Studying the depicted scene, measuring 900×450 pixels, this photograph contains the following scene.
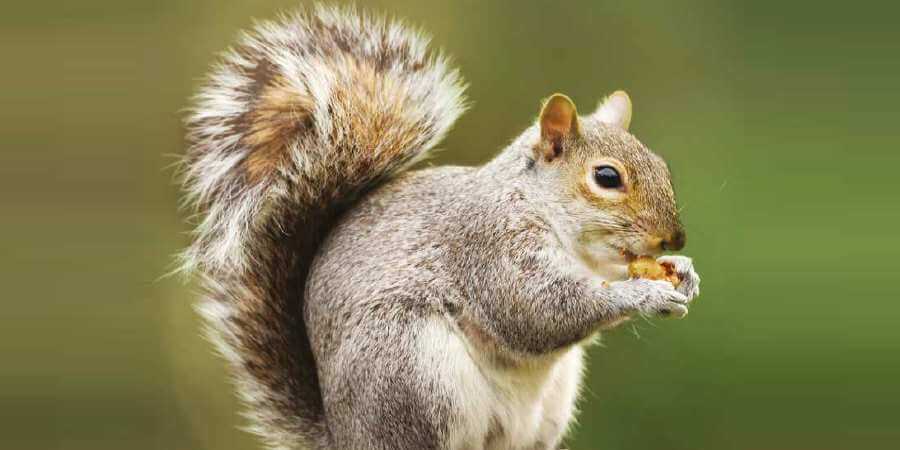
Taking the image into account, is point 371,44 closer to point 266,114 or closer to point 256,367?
point 266,114

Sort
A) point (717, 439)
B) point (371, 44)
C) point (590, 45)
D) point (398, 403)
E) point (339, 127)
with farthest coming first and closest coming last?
1. point (590, 45)
2. point (717, 439)
3. point (371, 44)
4. point (339, 127)
5. point (398, 403)

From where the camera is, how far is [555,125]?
1897 mm

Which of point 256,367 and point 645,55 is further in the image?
point 645,55

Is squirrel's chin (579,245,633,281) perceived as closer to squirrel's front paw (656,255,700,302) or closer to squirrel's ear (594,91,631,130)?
squirrel's front paw (656,255,700,302)

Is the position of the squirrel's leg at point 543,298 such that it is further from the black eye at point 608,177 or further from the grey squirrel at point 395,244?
the black eye at point 608,177

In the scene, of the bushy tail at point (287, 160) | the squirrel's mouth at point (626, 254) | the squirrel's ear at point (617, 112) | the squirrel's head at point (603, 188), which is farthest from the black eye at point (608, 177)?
the bushy tail at point (287, 160)

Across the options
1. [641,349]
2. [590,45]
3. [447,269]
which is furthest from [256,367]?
[590,45]

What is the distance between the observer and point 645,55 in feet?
12.7

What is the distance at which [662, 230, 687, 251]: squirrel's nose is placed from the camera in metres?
1.78

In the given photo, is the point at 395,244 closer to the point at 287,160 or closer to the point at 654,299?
the point at 287,160

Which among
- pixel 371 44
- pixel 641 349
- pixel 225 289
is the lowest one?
pixel 641 349

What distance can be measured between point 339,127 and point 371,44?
225 millimetres

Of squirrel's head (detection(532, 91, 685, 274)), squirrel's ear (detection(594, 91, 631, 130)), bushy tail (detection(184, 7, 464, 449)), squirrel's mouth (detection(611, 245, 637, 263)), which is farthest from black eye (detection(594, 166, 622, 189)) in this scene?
bushy tail (detection(184, 7, 464, 449))

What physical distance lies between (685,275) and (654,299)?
0.50 ft
